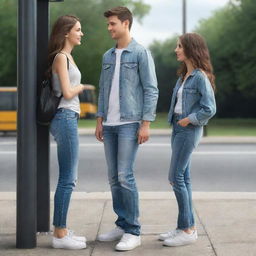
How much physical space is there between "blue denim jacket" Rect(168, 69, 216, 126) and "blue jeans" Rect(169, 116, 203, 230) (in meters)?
0.11

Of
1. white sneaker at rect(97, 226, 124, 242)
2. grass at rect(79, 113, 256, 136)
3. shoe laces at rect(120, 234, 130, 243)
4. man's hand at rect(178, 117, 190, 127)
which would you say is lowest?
grass at rect(79, 113, 256, 136)

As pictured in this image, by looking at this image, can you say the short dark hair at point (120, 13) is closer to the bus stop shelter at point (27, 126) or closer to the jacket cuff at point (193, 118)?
the bus stop shelter at point (27, 126)

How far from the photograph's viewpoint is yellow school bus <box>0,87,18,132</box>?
23.9 m

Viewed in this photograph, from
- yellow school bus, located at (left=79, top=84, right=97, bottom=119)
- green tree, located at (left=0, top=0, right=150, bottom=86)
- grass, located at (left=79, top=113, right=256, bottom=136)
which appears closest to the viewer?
grass, located at (left=79, top=113, right=256, bottom=136)

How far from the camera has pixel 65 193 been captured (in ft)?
15.5

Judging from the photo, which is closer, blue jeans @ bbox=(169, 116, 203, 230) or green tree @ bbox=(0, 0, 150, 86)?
blue jeans @ bbox=(169, 116, 203, 230)

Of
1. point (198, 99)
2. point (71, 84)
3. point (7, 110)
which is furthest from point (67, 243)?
point (7, 110)

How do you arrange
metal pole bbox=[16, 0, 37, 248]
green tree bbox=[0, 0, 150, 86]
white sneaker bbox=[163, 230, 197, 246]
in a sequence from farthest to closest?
green tree bbox=[0, 0, 150, 86], white sneaker bbox=[163, 230, 197, 246], metal pole bbox=[16, 0, 37, 248]

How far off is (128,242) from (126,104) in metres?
1.00

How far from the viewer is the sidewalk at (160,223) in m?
4.65

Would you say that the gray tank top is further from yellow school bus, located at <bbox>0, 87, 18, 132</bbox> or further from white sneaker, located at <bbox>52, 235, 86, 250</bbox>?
yellow school bus, located at <bbox>0, 87, 18, 132</bbox>

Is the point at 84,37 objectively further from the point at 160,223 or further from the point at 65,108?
the point at 65,108

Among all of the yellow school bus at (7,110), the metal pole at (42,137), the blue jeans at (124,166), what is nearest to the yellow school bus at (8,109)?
the yellow school bus at (7,110)

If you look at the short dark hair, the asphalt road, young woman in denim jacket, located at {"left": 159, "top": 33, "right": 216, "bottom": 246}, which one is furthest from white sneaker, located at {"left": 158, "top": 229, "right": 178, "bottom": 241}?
the asphalt road
